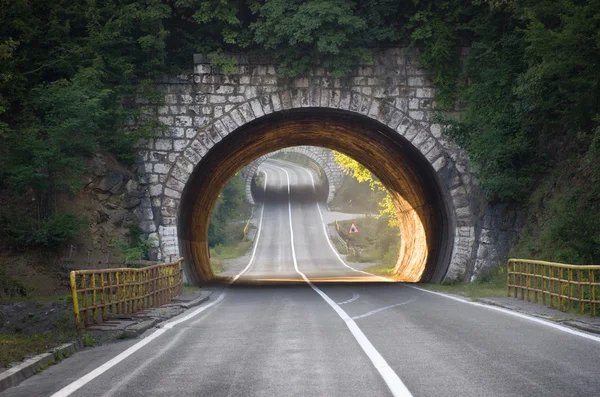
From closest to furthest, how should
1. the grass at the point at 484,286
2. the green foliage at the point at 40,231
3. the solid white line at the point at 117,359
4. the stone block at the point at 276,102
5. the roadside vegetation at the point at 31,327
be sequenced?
the solid white line at the point at 117,359, the roadside vegetation at the point at 31,327, the grass at the point at 484,286, the green foliage at the point at 40,231, the stone block at the point at 276,102

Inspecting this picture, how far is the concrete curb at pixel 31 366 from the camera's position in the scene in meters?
8.50

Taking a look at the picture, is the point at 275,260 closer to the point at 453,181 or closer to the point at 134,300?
the point at 453,181

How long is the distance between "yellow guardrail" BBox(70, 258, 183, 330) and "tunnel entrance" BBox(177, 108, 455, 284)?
7699mm

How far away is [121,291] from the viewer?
50.3ft

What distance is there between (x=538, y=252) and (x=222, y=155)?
13.2 m

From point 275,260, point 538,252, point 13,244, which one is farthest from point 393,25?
point 275,260

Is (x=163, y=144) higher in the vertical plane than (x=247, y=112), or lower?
lower

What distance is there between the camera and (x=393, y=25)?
2656 centimetres

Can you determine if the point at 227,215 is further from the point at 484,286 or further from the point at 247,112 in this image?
the point at 484,286

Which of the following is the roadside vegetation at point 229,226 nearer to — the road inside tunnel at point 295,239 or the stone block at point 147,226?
the road inside tunnel at point 295,239

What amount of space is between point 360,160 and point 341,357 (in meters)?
28.4

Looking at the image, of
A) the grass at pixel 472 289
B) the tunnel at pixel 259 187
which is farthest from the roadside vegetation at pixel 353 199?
the grass at pixel 472 289

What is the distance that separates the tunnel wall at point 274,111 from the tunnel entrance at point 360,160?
468 millimetres

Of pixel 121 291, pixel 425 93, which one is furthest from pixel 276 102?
pixel 121 291
